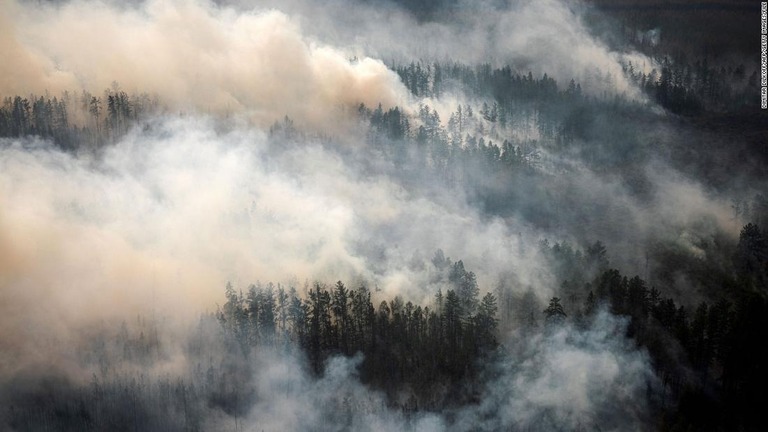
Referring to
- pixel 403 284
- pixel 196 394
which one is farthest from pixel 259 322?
pixel 403 284

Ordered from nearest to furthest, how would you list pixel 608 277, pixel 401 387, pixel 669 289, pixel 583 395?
pixel 583 395
pixel 401 387
pixel 608 277
pixel 669 289

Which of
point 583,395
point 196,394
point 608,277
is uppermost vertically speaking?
point 608,277

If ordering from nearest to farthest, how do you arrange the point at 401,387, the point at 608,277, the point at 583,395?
the point at 583,395
the point at 401,387
the point at 608,277

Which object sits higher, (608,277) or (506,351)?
(608,277)

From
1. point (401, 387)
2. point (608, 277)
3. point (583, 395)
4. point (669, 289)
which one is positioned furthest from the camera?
point (669, 289)

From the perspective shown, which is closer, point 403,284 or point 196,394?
point 196,394

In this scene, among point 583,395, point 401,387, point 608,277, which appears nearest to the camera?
point 583,395

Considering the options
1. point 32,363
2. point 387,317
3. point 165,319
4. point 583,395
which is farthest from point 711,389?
point 32,363

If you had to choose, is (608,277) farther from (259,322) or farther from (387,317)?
(259,322)

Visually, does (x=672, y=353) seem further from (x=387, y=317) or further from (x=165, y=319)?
(x=165, y=319)
